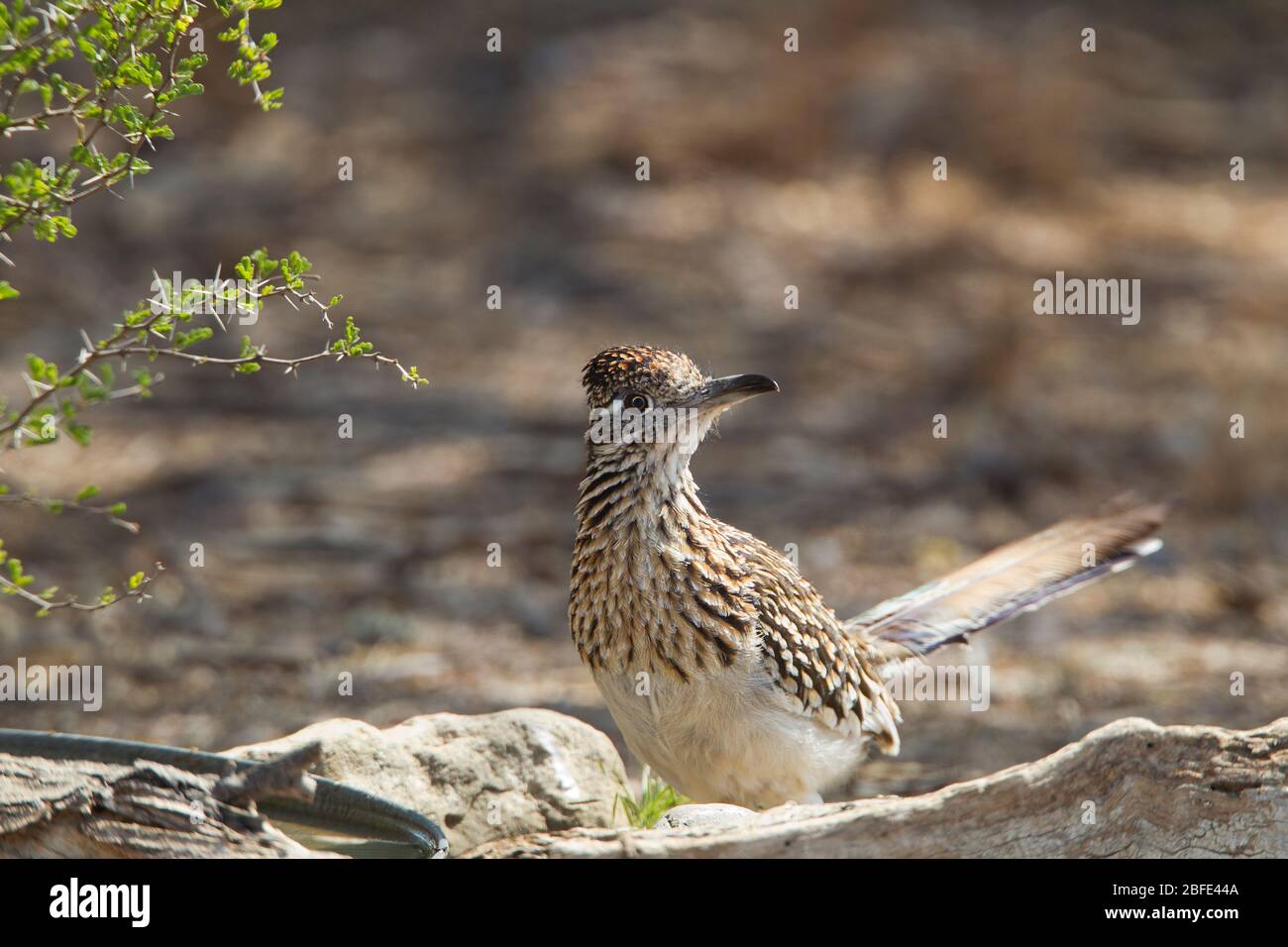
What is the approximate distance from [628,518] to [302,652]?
3149 millimetres

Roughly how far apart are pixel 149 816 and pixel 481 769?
1288 millimetres

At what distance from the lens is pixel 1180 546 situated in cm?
831

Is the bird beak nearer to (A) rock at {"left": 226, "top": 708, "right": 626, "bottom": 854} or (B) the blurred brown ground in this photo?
(A) rock at {"left": 226, "top": 708, "right": 626, "bottom": 854}

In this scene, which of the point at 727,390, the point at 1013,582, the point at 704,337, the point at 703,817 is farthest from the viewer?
the point at 704,337

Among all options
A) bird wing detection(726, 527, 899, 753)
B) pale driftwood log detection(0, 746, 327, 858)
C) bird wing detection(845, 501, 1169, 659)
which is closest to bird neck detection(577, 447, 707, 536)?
bird wing detection(726, 527, 899, 753)

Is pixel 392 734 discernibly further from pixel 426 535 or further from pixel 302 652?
pixel 426 535

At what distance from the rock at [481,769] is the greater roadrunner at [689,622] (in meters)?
0.22

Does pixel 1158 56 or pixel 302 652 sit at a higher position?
pixel 1158 56

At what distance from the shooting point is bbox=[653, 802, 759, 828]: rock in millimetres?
3902

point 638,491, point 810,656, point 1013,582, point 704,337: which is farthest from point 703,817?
point 704,337

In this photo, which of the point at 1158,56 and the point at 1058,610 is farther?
the point at 1158,56

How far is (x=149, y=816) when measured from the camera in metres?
3.43

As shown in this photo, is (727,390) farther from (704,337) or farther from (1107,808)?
(704,337)

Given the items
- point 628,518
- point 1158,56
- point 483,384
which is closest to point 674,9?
point 1158,56
